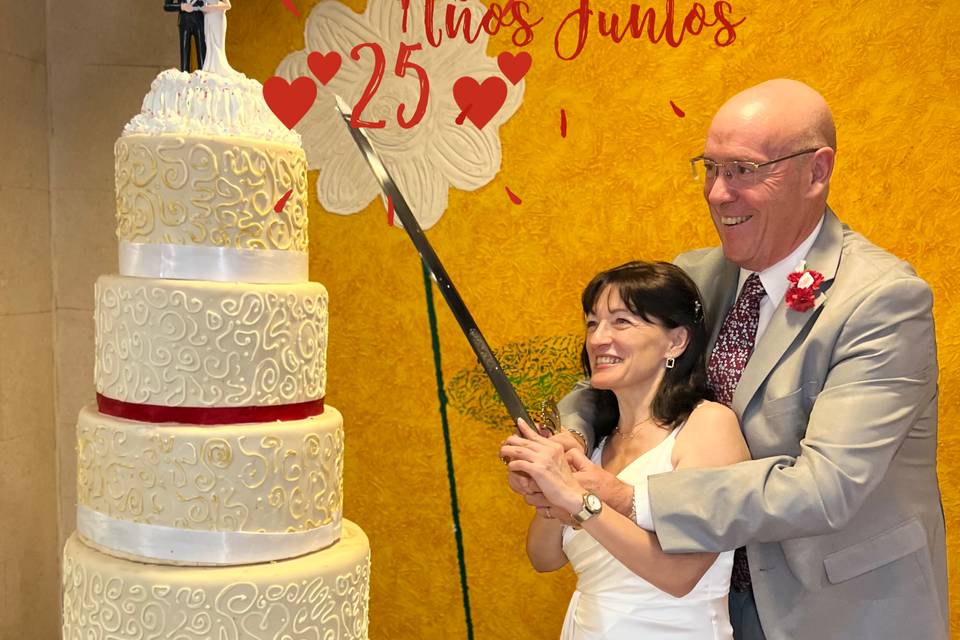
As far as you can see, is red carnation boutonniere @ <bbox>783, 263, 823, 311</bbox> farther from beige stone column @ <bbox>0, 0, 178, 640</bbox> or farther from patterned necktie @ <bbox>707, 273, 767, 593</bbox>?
beige stone column @ <bbox>0, 0, 178, 640</bbox>

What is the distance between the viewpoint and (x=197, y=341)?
2.08 metres

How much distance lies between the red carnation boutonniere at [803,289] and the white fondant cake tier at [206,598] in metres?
1.09

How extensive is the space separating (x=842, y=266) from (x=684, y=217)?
1.23 metres

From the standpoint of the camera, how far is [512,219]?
364 cm

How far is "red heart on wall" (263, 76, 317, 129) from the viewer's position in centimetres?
376

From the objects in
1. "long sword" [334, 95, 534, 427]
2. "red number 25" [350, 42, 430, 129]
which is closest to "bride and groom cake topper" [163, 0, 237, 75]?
"long sword" [334, 95, 534, 427]

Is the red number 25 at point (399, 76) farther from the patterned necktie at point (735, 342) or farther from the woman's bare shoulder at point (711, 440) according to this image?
the woman's bare shoulder at point (711, 440)

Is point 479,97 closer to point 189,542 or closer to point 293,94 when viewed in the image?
point 293,94

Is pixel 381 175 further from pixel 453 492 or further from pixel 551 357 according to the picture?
pixel 453 492

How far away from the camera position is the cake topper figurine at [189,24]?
7.21 feet

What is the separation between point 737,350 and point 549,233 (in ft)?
4.34

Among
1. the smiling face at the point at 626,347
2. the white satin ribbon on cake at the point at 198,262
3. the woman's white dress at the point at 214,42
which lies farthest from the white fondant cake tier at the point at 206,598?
the woman's white dress at the point at 214,42

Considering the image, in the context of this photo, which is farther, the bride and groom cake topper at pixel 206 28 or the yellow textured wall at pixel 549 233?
the yellow textured wall at pixel 549 233

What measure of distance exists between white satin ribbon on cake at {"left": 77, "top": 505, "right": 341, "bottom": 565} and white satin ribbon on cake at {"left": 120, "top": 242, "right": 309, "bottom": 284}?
51cm
